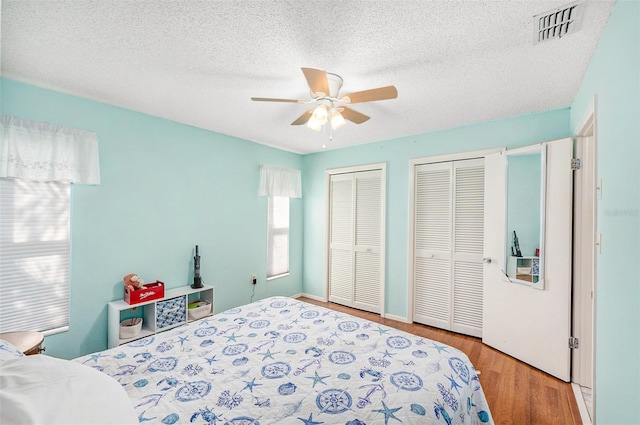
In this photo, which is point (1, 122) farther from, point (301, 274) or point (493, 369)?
point (493, 369)

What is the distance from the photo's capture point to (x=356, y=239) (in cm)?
426

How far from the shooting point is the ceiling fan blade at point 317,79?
157cm

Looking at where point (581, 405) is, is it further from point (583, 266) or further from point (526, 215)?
point (526, 215)

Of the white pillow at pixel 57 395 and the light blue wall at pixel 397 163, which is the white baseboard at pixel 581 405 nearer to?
the light blue wall at pixel 397 163

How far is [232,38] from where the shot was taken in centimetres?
166

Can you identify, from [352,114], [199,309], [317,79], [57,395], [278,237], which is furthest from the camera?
[278,237]

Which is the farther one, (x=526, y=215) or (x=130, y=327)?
(x=526, y=215)

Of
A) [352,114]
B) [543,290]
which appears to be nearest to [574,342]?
[543,290]

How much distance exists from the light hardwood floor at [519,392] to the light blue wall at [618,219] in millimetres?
511

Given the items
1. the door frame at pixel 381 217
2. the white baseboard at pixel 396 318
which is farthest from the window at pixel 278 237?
the white baseboard at pixel 396 318

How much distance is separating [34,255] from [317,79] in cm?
266

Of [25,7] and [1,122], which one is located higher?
[25,7]

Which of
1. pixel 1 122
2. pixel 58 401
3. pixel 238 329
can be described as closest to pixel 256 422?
pixel 58 401

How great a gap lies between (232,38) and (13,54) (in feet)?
4.98
